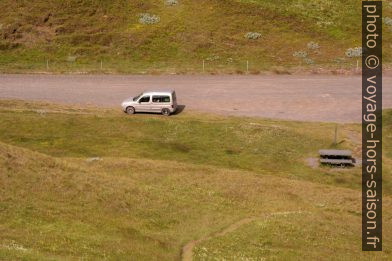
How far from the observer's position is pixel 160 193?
2605 centimetres

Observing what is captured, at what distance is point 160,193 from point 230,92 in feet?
84.1

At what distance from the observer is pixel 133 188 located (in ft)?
85.6

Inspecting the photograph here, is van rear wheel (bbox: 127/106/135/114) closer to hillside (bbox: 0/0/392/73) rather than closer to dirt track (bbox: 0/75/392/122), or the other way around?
dirt track (bbox: 0/75/392/122)

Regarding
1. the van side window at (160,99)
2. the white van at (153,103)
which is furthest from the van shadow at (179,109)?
the van side window at (160,99)

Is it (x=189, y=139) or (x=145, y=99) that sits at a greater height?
(x=145, y=99)

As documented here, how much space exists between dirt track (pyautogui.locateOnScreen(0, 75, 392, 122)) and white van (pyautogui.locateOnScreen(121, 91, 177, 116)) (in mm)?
2955

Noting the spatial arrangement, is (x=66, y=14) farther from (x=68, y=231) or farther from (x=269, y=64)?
(x=68, y=231)

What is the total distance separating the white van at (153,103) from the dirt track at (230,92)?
2.96 m

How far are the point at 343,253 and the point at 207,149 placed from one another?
16.1 meters

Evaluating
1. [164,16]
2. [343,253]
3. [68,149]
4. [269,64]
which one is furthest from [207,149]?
[164,16]

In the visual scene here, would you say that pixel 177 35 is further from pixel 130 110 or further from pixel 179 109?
pixel 130 110

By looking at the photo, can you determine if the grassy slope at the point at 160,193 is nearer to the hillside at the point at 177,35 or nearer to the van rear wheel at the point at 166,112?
the van rear wheel at the point at 166,112

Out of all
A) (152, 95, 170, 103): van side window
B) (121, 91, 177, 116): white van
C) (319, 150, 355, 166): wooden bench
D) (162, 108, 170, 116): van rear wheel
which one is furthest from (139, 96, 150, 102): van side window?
(319, 150, 355, 166): wooden bench

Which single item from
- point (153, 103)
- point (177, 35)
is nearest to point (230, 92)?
point (153, 103)
